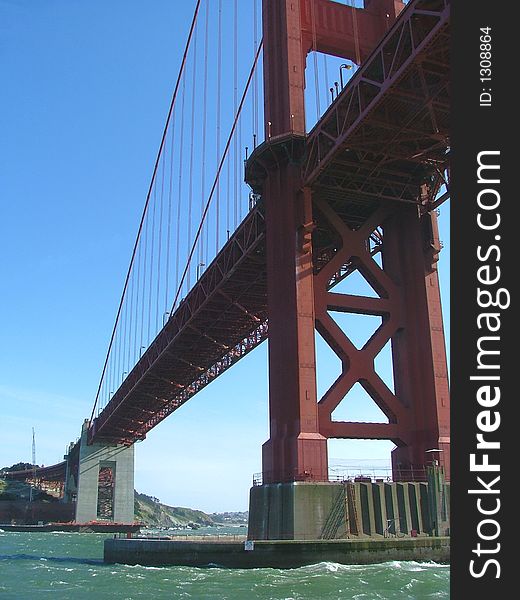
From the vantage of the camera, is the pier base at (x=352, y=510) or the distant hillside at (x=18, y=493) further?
the distant hillside at (x=18, y=493)

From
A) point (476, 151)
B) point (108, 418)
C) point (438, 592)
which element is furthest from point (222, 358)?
point (476, 151)

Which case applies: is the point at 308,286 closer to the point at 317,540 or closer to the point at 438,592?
the point at 317,540

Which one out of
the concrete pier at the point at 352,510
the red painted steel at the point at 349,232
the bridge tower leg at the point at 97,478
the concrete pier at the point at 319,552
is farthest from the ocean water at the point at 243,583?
the bridge tower leg at the point at 97,478

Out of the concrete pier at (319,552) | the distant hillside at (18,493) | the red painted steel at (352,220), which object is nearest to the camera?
the concrete pier at (319,552)

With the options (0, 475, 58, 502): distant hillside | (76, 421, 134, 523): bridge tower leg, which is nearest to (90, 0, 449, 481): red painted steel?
(76, 421, 134, 523): bridge tower leg

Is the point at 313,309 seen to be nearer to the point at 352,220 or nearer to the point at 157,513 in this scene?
the point at 352,220

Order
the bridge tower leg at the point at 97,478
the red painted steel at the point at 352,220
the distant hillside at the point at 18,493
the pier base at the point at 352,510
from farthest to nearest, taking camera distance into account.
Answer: the distant hillside at the point at 18,493 < the bridge tower leg at the point at 97,478 < the red painted steel at the point at 352,220 < the pier base at the point at 352,510

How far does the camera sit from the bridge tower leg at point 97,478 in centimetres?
7969

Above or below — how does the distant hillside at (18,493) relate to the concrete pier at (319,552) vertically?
below

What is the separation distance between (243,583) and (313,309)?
9.07 m

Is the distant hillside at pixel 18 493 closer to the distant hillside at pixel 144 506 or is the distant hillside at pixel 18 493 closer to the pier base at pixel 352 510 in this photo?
the distant hillside at pixel 144 506

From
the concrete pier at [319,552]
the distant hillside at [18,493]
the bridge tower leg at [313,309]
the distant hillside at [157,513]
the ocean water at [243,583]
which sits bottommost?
the distant hillside at [157,513]

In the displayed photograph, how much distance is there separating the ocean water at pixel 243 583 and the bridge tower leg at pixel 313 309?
8.00ft

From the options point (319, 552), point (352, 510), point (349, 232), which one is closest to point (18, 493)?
point (349, 232)
